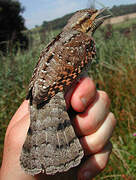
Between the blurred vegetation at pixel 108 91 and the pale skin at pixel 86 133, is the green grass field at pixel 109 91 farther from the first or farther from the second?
the pale skin at pixel 86 133

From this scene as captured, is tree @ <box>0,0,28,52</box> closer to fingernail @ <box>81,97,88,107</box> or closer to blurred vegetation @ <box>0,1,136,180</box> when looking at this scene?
blurred vegetation @ <box>0,1,136,180</box>

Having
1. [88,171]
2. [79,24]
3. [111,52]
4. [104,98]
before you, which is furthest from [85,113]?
[111,52]

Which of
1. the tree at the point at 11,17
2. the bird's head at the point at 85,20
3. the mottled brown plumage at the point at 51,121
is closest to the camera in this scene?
the mottled brown plumage at the point at 51,121

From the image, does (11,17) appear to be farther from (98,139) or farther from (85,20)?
(98,139)

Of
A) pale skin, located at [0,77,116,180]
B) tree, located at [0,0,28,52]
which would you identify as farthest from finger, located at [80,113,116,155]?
tree, located at [0,0,28,52]

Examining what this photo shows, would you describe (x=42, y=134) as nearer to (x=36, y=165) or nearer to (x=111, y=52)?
(x=36, y=165)

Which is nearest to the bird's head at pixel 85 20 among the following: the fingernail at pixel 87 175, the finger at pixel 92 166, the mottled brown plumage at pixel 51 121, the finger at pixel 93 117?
the mottled brown plumage at pixel 51 121

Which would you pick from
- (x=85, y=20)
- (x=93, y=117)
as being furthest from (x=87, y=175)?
(x=85, y=20)
